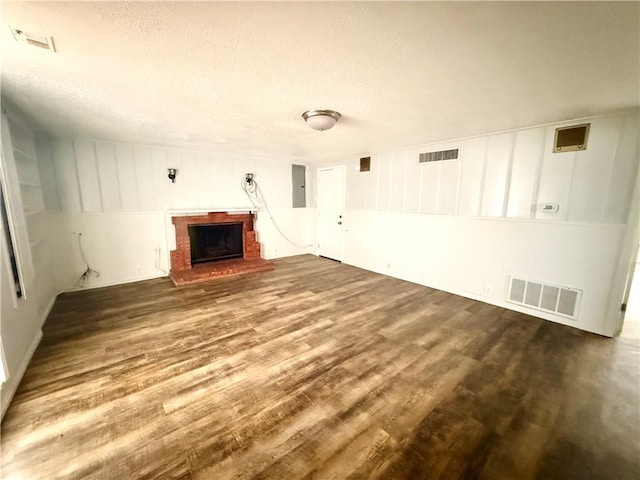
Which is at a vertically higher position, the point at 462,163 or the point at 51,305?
the point at 462,163

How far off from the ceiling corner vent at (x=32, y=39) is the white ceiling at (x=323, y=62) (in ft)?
0.11

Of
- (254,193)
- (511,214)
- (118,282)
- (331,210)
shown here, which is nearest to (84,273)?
(118,282)

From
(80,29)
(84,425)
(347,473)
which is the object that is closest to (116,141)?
(80,29)

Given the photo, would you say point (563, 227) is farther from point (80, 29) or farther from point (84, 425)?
point (84, 425)

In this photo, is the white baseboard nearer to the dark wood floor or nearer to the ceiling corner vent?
the dark wood floor

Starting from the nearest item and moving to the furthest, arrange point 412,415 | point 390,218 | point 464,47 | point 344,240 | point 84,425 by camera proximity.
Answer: point 464,47, point 84,425, point 412,415, point 390,218, point 344,240

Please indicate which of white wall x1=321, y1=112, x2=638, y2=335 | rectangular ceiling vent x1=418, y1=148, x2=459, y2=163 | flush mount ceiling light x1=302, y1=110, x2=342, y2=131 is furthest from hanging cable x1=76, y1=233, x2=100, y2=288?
rectangular ceiling vent x1=418, y1=148, x2=459, y2=163

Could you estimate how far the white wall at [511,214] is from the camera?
2.69 metres

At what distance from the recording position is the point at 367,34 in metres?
1.37

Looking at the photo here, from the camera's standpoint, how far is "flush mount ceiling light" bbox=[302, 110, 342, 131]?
2561 mm

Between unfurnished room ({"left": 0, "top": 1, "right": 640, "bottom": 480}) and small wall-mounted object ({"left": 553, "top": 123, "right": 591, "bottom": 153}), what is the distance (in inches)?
0.7

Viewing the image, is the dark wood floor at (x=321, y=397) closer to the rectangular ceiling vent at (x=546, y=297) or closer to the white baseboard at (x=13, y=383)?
the white baseboard at (x=13, y=383)

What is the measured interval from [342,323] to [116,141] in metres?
4.50

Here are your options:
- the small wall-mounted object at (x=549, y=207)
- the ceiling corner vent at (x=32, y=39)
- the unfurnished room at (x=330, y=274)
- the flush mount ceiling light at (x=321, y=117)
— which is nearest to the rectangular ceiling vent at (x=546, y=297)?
the unfurnished room at (x=330, y=274)
